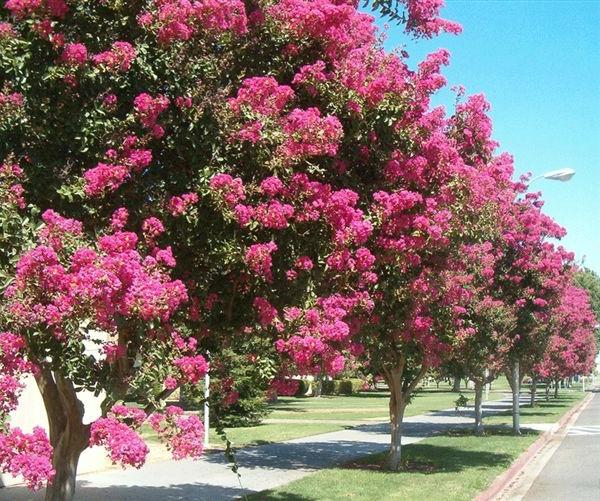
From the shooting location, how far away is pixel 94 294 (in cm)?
446

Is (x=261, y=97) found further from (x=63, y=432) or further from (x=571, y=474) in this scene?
(x=571, y=474)

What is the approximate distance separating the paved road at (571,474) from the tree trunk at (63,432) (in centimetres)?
797

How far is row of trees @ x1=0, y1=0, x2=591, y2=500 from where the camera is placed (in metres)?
4.95

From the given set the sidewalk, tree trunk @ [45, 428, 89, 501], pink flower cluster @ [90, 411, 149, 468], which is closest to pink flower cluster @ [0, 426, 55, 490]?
pink flower cluster @ [90, 411, 149, 468]

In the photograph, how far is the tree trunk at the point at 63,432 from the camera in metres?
6.56

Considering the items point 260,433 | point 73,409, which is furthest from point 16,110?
point 260,433

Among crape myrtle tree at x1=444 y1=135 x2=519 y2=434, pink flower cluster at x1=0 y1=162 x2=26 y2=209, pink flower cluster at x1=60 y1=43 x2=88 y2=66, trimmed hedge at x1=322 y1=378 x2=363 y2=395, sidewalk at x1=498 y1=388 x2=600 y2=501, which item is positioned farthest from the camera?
trimmed hedge at x1=322 y1=378 x2=363 y2=395

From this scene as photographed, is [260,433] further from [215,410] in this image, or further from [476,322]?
[215,410]

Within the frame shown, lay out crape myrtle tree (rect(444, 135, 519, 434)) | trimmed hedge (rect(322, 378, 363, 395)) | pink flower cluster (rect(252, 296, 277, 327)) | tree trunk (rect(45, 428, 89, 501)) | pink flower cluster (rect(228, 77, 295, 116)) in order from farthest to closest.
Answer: trimmed hedge (rect(322, 378, 363, 395)) → crape myrtle tree (rect(444, 135, 519, 434)) → tree trunk (rect(45, 428, 89, 501)) → pink flower cluster (rect(252, 296, 277, 327)) → pink flower cluster (rect(228, 77, 295, 116))

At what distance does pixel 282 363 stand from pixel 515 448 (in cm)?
1413

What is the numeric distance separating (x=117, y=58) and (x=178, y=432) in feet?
9.47

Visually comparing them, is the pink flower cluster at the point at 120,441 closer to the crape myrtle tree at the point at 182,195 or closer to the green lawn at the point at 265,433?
the crape myrtle tree at the point at 182,195

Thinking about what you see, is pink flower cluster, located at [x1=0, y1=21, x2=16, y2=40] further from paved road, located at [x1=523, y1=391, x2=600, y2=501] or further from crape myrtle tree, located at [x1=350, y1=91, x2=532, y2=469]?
paved road, located at [x1=523, y1=391, x2=600, y2=501]

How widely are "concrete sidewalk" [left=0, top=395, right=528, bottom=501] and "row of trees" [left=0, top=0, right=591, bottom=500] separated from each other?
574cm
